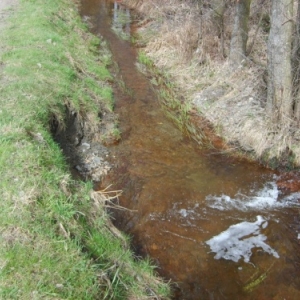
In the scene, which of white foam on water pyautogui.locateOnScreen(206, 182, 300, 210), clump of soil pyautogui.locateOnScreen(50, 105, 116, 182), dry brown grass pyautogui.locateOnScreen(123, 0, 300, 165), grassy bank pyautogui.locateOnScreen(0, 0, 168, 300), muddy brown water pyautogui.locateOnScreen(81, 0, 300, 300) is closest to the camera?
grassy bank pyautogui.locateOnScreen(0, 0, 168, 300)

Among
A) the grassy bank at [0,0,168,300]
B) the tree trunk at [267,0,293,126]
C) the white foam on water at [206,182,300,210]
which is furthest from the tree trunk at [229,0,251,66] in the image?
the white foam on water at [206,182,300,210]

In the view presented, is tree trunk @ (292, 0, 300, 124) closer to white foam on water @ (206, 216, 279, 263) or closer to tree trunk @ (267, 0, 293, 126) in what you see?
tree trunk @ (267, 0, 293, 126)

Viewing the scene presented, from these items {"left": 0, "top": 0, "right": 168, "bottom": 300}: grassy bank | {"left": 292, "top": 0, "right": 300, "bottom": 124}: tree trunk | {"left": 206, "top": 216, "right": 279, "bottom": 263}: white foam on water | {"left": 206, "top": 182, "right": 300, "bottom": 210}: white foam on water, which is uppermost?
{"left": 292, "top": 0, "right": 300, "bottom": 124}: tree trunk

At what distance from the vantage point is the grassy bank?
10.9ft

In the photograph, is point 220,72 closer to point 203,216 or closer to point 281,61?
point 281,61

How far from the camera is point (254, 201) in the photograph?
5.83 metres

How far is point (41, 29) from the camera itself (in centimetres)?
1010

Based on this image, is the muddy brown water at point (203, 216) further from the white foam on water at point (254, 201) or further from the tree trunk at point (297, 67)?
the tree trunk at point (297, 67)

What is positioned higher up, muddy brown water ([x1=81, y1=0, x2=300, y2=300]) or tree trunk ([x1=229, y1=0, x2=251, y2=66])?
tree trunk ([x1=229, y1=0, x2=251, y2=66])

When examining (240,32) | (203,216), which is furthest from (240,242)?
(240,32)

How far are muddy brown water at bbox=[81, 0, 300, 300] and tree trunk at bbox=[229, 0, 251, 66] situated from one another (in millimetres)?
2693

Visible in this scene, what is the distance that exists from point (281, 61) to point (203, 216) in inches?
127

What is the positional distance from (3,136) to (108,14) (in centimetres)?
1266

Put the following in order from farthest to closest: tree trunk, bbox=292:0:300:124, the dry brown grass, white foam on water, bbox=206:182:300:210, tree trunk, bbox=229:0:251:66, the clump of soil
Result: tree trunk, bbox=229:0:251:66 → the dry brown grass → tree trunk, bbox=292:0:300:124 → the clump of soil → white foam on water, bbox=206:182:300:210
